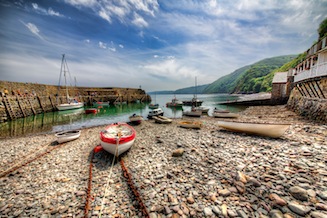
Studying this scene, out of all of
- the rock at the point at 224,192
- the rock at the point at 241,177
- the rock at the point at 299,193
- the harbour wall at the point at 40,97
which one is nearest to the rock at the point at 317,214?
the rock at the point at 299,193

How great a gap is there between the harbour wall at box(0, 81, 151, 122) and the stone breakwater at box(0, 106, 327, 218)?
90.9 feet

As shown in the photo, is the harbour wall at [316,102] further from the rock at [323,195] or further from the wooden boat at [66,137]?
the wooden boat at [66,137]

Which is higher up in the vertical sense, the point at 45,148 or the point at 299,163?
the point at 299,163

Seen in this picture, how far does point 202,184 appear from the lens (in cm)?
556

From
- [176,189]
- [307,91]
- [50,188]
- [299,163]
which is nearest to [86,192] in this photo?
[50,188]

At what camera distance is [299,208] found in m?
3.87

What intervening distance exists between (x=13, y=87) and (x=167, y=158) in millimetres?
46367

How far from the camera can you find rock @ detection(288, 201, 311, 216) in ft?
12.4

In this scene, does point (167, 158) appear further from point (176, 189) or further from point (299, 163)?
point (299, 163)

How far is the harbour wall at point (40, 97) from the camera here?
2666 centimetres

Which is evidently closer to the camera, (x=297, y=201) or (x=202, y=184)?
(x=297, y=201)

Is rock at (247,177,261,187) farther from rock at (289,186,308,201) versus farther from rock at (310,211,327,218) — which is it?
rock at (310,211,327,218)

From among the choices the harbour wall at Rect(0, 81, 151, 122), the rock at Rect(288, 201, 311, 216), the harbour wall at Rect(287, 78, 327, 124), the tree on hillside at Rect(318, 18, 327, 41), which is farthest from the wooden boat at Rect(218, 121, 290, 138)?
the tree on hillside at Rect(318, 18, 327, 41)

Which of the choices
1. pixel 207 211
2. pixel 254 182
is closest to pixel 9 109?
pixel 207 211
